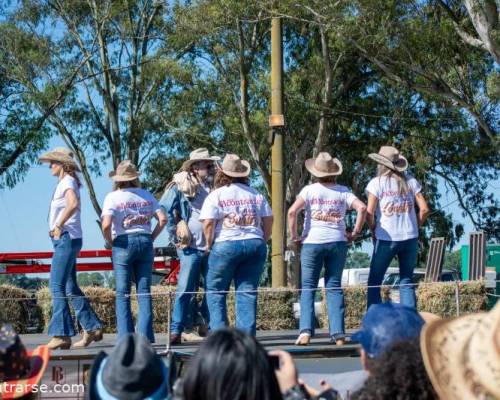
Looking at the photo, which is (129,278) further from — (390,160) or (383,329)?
(383,329)

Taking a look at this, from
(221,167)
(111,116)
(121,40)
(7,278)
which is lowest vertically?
(7,278)

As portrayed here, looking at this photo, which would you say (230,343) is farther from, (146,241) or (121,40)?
(121,40)

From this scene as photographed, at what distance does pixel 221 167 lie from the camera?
29.3ft

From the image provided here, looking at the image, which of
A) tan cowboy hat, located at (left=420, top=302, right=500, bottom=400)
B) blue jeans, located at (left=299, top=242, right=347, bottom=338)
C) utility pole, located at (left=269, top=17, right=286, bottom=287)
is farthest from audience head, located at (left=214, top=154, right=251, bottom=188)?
utility pole, located at (left=269, top=17, right=286, bottom=287)

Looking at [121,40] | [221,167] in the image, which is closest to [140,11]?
[121,40]

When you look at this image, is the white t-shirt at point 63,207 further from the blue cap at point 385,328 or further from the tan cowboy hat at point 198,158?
the blue cap at point 385,328

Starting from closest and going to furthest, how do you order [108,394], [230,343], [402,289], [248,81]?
[230,343], [108,394], [402,289], [248,81]

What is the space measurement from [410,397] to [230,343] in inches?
25.4

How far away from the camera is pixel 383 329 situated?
3879mm

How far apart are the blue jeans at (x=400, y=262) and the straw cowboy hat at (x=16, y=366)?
562cm

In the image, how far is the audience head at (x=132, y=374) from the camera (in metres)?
3.64

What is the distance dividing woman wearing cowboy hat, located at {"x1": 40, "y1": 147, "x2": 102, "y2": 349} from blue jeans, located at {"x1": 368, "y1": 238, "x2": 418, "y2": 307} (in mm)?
2704

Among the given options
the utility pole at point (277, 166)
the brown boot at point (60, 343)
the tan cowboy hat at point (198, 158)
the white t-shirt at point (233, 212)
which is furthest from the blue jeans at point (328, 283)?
the utility pole at point (277, 166)

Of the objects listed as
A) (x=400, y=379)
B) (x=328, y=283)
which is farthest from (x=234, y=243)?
(x=400, y=379)
